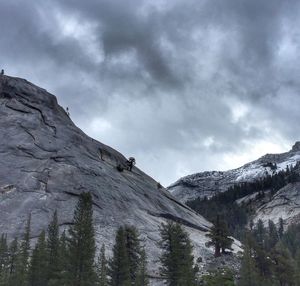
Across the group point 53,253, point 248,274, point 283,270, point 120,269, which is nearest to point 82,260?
point 120,269

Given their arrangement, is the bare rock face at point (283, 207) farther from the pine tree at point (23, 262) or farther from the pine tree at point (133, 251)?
the pine tree at point (23, 262)

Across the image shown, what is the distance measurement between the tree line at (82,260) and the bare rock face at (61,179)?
6.93m

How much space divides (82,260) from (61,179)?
36984 mm

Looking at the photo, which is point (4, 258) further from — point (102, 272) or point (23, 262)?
point (102, 272)

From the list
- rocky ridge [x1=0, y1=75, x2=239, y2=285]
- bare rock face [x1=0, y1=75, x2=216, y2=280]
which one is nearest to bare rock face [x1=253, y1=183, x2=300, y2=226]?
bare rock face [x1=0, y1=75, x2=216, y2=280]

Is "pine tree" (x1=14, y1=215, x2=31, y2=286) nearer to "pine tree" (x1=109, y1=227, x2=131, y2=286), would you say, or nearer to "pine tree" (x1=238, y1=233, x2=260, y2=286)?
"pine tree" (x1=109, y1=227, x2=131, y2=286)

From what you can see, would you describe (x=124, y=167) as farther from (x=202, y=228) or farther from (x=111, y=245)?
(x=111, y=245)

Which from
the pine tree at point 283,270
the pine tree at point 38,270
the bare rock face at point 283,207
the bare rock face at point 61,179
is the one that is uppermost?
the bare rock face at point 283,207

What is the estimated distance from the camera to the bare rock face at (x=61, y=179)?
7000cm

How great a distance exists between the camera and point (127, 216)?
75.6 meters

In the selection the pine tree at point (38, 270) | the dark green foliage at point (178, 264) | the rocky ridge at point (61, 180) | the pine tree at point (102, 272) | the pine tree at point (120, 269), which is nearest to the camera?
the pine tree at point (102, 272)

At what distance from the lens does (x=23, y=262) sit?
53.7m

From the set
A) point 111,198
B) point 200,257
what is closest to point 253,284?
point 200,257

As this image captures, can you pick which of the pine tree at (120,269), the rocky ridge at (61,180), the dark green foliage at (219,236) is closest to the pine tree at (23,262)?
the rocky ridge at (61,180)
